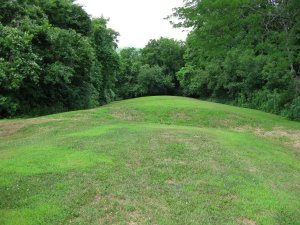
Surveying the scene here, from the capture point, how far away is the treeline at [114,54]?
50.9 feet

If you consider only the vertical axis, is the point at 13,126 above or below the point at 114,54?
below

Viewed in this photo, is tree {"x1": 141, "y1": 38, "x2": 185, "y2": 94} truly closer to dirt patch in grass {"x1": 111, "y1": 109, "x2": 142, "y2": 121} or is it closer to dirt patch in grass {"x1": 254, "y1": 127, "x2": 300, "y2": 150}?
dirt patch in grass {"x1": 111, "y1": 109, "x2": 142, "y2": 121}

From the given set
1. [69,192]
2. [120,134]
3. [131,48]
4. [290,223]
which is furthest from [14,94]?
[131,48]

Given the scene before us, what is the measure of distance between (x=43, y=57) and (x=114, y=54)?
18577 mm

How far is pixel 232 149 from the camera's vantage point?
12.0 m

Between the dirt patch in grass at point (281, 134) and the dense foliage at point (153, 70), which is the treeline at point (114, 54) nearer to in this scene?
the dirt patch in grass at point (281, 134)

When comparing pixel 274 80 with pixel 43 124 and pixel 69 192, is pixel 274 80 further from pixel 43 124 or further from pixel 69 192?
pixel 69 192

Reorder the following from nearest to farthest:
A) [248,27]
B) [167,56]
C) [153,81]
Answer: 1. [248,27]
2. [153,81]
3. [167,56]

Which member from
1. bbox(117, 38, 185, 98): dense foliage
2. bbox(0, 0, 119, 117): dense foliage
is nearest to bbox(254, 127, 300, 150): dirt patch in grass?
bbox(0, 0, 119, 117): dense foliage

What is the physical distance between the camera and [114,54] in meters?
40.4

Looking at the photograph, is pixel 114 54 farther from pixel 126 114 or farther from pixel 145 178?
pixel 145 178

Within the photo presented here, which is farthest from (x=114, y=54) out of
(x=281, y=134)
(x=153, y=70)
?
(x=281, y=134)

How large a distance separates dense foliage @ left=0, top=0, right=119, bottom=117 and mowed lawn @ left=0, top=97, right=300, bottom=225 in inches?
136

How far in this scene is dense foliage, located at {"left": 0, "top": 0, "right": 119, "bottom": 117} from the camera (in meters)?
14.4
